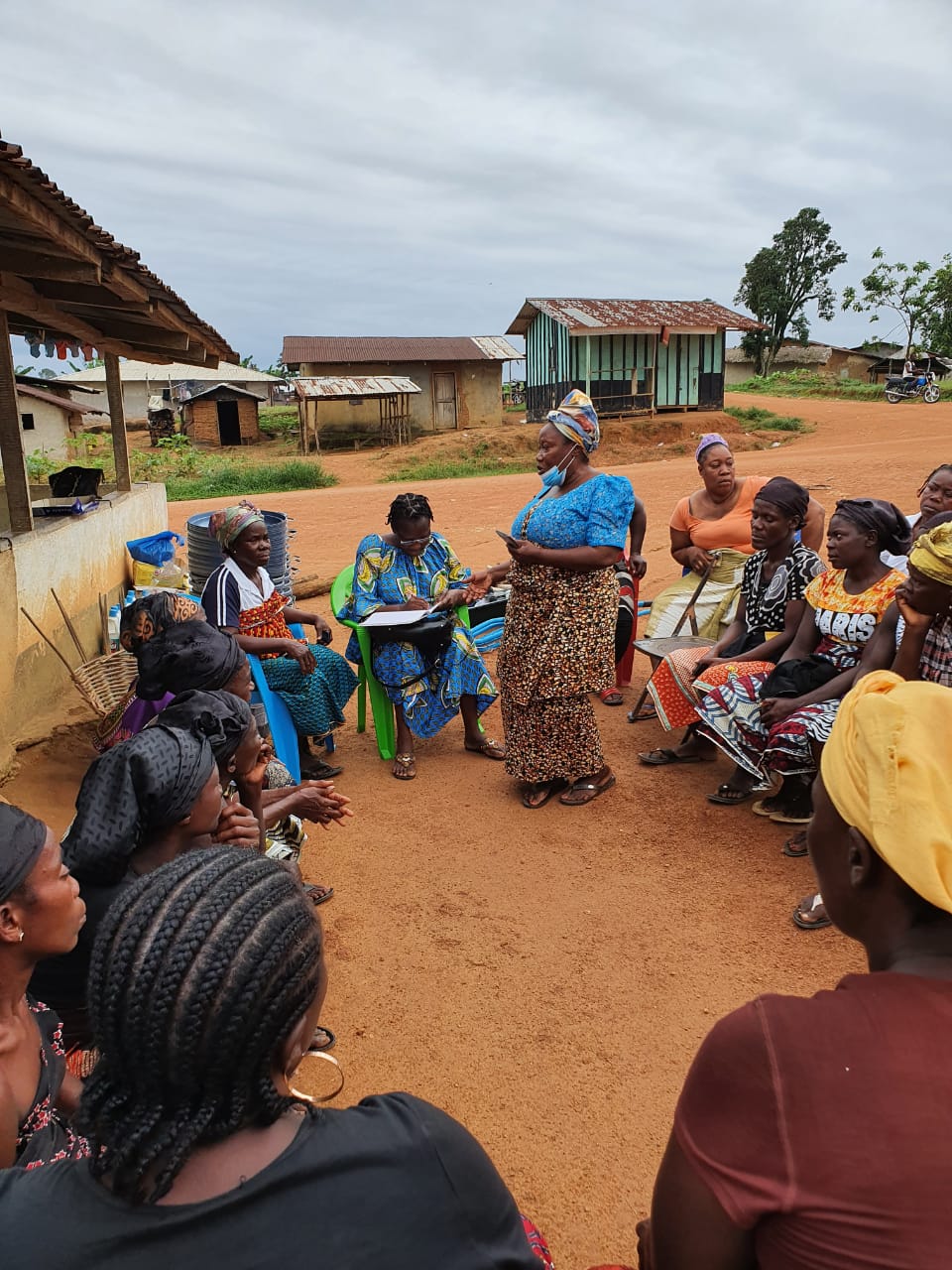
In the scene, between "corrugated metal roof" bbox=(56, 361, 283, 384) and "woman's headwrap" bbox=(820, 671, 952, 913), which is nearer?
"woman's headwrap" bbox=(820, 671, 952, 913)

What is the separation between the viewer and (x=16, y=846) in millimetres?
1833

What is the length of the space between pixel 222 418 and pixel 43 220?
3023 cm

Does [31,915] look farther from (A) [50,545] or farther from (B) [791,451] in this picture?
(B) [791,451]

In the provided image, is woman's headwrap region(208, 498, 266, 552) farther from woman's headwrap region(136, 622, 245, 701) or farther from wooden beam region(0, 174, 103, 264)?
wooden beam region(0, 174, 103, 264)

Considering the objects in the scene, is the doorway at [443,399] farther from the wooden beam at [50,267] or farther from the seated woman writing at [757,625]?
the seated woman writing at [757,625]

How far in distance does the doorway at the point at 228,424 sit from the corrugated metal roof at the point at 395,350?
2.77m

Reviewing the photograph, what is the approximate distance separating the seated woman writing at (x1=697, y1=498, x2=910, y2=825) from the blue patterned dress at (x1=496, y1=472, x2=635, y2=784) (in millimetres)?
647

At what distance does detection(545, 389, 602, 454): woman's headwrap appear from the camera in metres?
4.35

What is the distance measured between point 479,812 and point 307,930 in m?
3.55

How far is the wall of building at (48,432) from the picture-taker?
A: 27.2 metres

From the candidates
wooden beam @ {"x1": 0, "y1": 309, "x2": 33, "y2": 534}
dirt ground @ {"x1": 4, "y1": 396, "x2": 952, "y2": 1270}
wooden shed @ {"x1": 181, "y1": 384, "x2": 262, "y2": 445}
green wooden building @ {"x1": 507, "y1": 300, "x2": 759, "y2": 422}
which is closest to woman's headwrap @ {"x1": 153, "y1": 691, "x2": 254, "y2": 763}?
dirt ground @ {"x1": 4, "y1": 396, "x2": 952, "y2": 1270}

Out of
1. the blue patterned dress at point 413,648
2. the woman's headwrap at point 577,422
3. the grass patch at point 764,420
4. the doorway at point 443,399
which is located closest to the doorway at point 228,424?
the doorway at point 443,399

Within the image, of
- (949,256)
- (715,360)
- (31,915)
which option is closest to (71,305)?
(31,915)

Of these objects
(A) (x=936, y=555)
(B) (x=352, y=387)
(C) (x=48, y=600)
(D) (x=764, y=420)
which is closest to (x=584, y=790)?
(A) (x=936, y=555)
